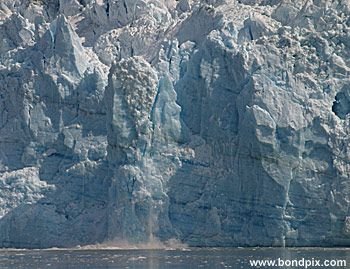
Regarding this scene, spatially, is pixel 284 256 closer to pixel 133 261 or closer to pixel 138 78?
pixel 133 261

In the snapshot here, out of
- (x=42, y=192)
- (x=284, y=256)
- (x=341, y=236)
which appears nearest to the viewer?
(x=284, y=256)

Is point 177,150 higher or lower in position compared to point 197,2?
lower

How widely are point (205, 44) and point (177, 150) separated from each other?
11.2 ft

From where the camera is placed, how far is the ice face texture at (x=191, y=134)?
48281 mm

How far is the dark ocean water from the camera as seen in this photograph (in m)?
Result: 43.3

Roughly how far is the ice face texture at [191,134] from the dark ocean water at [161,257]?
63cm

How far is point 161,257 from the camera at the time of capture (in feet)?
153

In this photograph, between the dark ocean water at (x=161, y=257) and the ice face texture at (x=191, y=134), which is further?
the ice face texture at (x=191, y=134)

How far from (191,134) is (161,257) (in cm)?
524

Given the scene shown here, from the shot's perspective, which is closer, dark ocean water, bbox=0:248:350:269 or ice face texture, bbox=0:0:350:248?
dark ocean water, bbox=0:248:350:269

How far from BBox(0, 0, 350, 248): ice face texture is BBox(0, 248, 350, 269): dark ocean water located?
0.63 metres

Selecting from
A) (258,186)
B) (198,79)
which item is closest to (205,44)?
(198,79)

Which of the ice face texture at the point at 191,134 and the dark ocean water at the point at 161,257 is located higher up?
the ice face texture at the point at 191,134

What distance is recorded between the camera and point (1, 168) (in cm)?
5281
